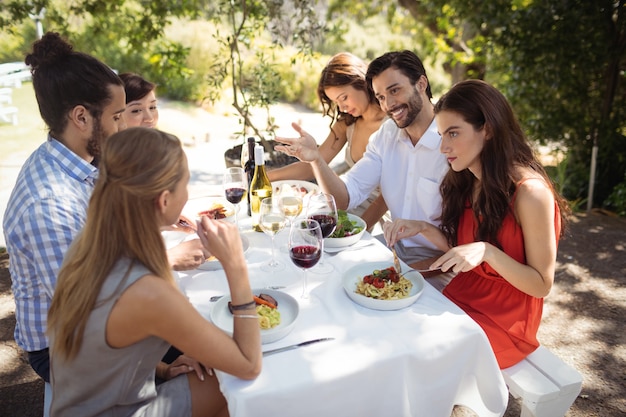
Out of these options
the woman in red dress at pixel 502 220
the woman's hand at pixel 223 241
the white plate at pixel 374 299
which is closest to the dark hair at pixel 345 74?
the woman in red dress at pixel 502 220

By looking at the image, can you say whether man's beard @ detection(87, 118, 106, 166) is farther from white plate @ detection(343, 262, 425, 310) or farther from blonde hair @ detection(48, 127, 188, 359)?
white plate @ detection(343, 262, 425, 310)

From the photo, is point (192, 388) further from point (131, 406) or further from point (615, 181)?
point (615, 181)

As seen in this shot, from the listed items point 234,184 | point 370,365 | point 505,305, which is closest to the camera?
point 370,365

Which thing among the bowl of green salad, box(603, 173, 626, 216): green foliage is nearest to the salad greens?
the bowl of green salad

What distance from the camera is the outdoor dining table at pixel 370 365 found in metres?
1.33

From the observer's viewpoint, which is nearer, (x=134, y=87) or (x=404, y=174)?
(x=404, y=174)

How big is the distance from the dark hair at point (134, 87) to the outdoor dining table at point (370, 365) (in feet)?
5.58

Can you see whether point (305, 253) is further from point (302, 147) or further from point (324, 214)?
point (302, 147)

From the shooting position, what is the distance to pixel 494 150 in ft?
6.73

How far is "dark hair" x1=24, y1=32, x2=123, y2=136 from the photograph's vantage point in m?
1.89

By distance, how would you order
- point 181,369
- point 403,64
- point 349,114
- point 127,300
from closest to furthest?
point 127,300
point 181,369
point 403,64
point 349,114

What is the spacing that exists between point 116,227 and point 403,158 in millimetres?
1953

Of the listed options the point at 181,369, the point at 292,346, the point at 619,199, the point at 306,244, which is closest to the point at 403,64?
the point at 306,244

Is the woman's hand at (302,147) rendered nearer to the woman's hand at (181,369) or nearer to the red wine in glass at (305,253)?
the red wine in glass at (305,253)
